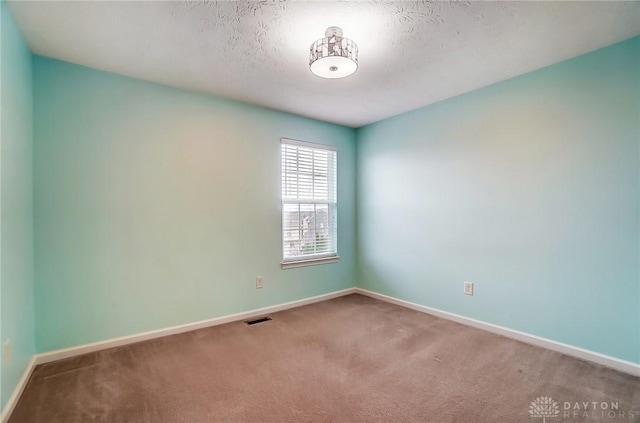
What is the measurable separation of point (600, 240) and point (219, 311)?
3477 mm

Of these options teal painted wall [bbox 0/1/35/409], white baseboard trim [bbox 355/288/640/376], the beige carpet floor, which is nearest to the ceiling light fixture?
teal painted wall [bbox 0/1/35/409]

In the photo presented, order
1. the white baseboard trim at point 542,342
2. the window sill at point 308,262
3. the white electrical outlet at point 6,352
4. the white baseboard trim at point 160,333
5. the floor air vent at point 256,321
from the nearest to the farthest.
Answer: the white electrical outlet at point 6,352
the white baseboard trim at point 542,342
the white baseboard trim at point 160,333
the floor air vent at point 256,321
the window sill at point 308,262

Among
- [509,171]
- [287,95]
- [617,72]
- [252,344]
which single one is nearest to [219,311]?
[252,344]

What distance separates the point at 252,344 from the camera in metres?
A: 2.67

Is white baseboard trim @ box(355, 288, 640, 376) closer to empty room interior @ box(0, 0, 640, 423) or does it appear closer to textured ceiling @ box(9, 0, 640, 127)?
empty room interior @ box(0, 0, 640, 423)

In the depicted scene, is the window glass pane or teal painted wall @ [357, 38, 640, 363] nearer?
teal painted wall @ [357, 38, 640, 363]

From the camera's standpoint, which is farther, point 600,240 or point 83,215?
point 83,215

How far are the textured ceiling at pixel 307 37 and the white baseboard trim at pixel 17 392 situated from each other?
2.34 m

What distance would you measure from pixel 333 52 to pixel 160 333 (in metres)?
2.84

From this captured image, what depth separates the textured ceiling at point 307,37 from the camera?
1.83 metres

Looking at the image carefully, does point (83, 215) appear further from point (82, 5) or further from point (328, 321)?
point (328, 321)
